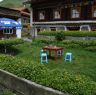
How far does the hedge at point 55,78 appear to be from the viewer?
694 cm

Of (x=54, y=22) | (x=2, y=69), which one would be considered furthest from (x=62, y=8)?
(x=2, y=69)

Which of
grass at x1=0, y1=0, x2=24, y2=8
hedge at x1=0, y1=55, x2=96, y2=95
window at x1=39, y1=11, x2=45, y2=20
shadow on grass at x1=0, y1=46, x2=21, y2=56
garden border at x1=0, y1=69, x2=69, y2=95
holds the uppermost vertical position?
grass at x1=0, y1=0, x2=24, y2=8

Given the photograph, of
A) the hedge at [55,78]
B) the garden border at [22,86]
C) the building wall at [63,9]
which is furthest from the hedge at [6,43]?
the building wall at [63,9]

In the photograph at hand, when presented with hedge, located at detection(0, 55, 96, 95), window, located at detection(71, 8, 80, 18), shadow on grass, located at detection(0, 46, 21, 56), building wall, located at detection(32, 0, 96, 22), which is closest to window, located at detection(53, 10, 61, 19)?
building wall, located at detection(32, 0, 96, 22)

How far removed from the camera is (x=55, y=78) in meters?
7.80

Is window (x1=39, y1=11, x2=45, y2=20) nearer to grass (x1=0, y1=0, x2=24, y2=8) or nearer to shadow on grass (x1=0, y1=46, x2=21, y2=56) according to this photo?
shadow on grass (x1=0, y1=46, x2=21, y2=56)

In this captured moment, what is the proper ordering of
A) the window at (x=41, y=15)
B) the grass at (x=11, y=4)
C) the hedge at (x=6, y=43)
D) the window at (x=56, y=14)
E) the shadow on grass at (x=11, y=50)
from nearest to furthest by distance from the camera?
the hedge at (x=6, y=43), the shadow on grass at (x=11, y=50), the window at (x=56, y=14), the window at (x=41, y=15), the grass at (x=11, y=4)

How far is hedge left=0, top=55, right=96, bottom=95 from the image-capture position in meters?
6.94

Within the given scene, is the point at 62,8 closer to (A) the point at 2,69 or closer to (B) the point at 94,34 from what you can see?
(B) the point at 94,34

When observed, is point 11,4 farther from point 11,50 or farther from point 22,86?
point 22,86

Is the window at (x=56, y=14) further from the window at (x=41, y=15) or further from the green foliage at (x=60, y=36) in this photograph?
the green foliage at (x=60, y=36)

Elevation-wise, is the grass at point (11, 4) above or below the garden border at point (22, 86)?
above

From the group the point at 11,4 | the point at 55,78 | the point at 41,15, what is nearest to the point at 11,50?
the point at 55,78

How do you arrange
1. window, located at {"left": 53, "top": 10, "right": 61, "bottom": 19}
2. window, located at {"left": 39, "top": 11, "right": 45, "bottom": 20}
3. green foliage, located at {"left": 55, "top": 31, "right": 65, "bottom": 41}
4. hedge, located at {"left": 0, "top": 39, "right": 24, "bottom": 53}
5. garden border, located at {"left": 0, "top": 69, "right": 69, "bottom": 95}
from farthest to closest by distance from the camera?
window, located at {"left": 39, "top": 11, "right": 45, "bottom": 20} → window, located at {"left": 53, "top": 10, "right": 61, "bottom": 19} → green foliage, located at {"left": 55, "top": 31, "right": 65, "bottom": 41} → hedge, located at {"left": 0, "top": 39, "right": 24, "bottom": 53} → garden border, located at {"left": 0, "top": 69, "right": 69, "bottom": 95}
